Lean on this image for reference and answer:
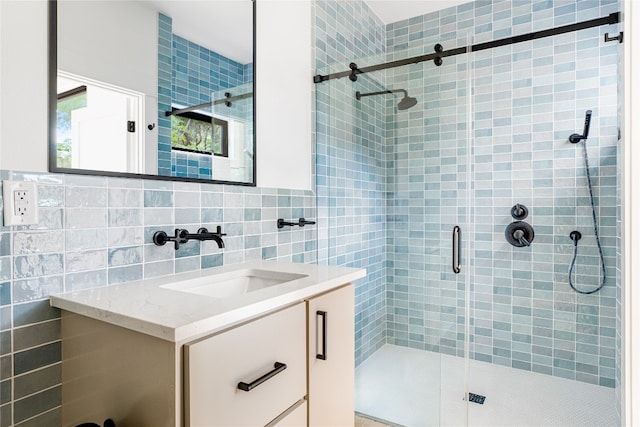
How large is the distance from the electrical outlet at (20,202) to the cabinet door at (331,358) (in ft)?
2.75

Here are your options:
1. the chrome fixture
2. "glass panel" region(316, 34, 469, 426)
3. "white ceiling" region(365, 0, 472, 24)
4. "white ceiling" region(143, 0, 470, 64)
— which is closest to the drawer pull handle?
the chrome fixture

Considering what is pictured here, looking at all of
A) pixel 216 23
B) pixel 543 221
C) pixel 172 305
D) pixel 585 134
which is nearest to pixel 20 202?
pixel 172 305

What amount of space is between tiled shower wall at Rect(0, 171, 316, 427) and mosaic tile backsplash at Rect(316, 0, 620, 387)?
1015 millimetres

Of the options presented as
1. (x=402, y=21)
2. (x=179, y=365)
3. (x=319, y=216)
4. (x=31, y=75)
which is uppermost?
(x=402, y=21)

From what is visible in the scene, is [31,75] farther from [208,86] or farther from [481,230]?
[481,230]

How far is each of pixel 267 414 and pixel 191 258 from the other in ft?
2.32

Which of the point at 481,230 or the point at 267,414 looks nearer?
the point at 267,414

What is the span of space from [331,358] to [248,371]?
472 millimetres

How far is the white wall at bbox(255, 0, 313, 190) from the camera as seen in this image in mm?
1949

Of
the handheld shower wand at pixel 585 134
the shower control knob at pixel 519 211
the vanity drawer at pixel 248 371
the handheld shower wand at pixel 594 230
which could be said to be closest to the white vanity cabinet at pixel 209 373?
the vanity drawer at pixel 248 371

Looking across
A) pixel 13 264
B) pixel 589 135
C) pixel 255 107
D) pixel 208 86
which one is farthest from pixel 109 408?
pixel 589 135

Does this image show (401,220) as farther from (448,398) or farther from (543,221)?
(543,221)

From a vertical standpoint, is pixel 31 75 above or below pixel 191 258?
above
